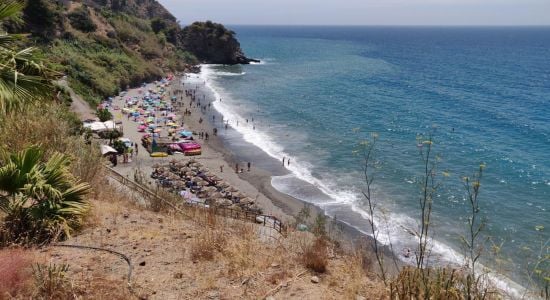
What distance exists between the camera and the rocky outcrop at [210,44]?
101 metres

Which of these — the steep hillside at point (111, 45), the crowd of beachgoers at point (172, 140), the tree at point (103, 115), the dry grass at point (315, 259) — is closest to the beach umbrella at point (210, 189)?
the crowd of beachgoers at point (172, 140)

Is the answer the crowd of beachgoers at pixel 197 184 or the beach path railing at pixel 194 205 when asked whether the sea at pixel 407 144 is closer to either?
the beach path railing at pixel 194 205

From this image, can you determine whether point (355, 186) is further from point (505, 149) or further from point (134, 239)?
point (134, 239)

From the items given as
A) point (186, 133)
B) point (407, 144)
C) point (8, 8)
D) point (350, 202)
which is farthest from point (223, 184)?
point (8, 8)

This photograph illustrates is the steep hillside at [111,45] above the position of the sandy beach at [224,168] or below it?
above

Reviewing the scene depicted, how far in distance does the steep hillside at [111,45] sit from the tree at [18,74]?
1267 inches

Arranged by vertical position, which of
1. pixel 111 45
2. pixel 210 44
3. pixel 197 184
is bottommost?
pixel 197 184

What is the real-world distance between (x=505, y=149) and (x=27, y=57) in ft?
126

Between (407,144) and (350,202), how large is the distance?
13.9 m

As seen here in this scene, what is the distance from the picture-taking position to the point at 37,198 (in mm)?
7020

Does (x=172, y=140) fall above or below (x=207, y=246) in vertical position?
below

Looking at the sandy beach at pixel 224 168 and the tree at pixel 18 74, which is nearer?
the tree at pixel 18 74

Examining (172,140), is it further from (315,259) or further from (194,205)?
(315,259)

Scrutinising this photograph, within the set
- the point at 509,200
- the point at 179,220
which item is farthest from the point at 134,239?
the point at 509,200
